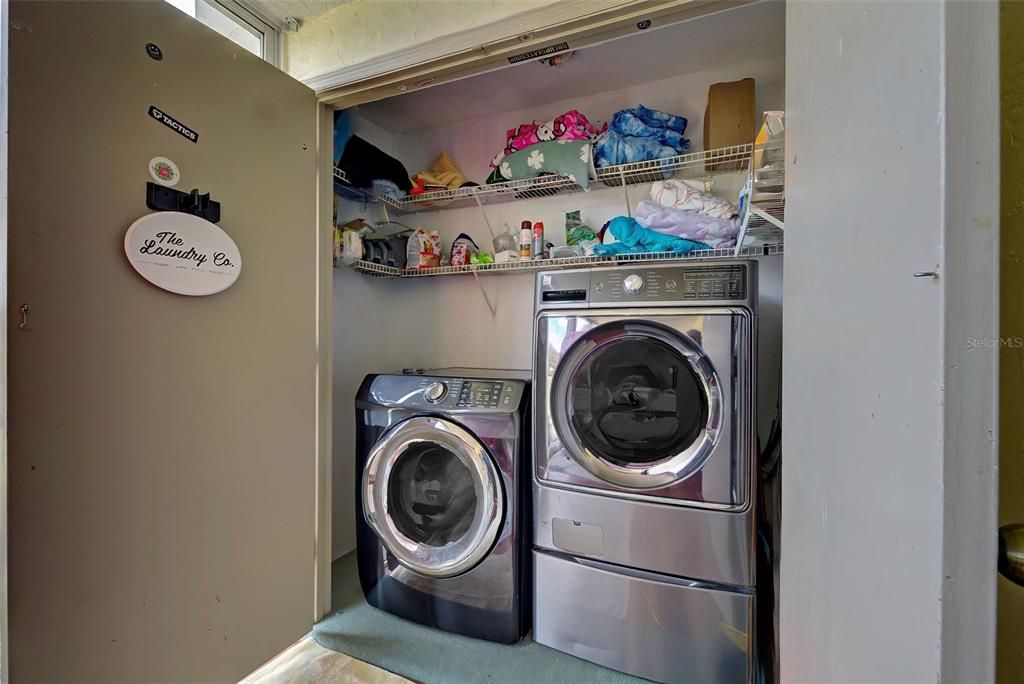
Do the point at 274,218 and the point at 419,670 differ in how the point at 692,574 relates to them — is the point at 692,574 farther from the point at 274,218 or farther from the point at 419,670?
the point at 274,218

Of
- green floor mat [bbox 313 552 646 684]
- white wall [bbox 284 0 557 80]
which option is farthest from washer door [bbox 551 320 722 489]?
white wall [bbox 284 0 557 80]

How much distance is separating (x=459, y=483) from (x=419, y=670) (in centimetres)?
63

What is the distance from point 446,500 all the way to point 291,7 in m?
1.95

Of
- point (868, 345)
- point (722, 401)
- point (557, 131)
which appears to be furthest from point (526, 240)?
point (868, 345)

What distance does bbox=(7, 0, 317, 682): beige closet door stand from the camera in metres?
0.88

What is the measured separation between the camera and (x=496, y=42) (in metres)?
1.30

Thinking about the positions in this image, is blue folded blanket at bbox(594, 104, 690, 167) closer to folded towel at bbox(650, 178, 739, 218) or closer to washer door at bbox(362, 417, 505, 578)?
folded towel at bbox(650, 178, 739, 218)

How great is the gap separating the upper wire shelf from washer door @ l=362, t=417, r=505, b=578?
1153 millimetres

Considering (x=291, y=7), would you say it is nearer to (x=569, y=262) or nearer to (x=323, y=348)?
(x=323, y=348)

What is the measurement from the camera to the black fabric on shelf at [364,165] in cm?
189

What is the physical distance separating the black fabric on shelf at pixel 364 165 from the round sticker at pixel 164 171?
83 centimetres

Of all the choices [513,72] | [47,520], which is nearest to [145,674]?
[47,520]

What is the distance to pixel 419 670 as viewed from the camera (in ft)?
4.78

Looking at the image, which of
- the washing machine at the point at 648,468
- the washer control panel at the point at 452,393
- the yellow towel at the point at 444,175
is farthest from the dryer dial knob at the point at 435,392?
the yellow towel at the point at 444,175
